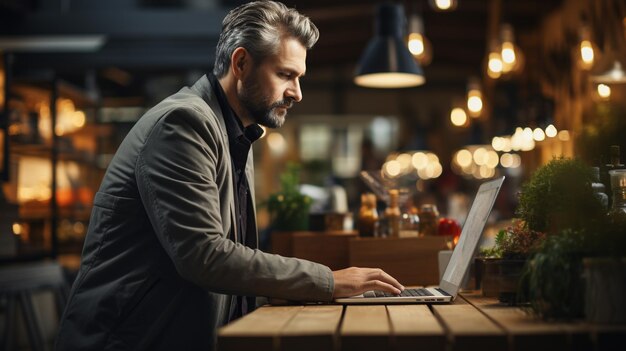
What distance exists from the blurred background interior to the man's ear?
107cm

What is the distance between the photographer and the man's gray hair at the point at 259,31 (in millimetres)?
2584

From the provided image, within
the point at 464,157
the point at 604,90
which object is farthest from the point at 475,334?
the point at 464,157

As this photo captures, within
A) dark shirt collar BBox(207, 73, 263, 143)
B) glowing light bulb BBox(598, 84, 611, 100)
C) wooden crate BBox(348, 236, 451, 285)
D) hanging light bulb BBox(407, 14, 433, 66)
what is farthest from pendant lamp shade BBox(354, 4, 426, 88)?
dark shirt collar BBox(207, 73, 263, 143)

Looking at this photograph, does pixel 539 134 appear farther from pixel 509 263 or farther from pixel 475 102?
pixel 509 263

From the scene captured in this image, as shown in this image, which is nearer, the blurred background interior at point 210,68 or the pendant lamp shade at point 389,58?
the pendant lamp shade at point 389,58

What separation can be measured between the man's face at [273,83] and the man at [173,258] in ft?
0.44

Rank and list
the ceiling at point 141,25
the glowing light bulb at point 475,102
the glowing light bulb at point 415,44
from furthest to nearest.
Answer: the ceiling at point 141,25, the glowing light bulb at point 475,102, the glowing light bulb at point 415,44

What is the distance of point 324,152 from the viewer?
1850cm

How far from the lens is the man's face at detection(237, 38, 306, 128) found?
2.60m

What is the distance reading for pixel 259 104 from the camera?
2.62m

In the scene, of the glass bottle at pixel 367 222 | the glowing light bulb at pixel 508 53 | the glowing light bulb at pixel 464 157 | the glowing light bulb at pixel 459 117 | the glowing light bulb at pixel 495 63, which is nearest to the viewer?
the glass bottle at pixel 367 222

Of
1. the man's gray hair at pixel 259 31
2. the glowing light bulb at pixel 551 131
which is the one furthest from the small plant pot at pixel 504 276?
the glowing light bulb at pixel 551 131

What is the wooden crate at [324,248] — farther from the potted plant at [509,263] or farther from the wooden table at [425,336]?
the wooden table at [425,336]

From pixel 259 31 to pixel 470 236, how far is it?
93 centimetres
